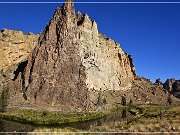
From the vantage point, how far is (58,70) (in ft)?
474

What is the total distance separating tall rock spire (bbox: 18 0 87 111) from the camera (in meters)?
136

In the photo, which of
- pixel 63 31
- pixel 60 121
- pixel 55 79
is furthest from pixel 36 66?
pixel 60 121

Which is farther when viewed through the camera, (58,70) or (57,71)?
(58,70)

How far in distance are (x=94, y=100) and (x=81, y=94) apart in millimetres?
36998

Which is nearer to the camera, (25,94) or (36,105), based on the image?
(36,105)

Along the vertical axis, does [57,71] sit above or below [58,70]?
below

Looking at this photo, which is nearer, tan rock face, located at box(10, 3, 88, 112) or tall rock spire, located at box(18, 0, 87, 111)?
tan rock face, located at box(10, 3, 88, 112)

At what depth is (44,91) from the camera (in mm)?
136875

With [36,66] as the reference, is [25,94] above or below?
below

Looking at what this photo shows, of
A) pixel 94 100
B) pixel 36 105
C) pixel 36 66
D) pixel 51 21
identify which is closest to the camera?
pixel 36 105

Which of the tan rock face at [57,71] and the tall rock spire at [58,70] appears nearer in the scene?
the tan rock face at [57,71]

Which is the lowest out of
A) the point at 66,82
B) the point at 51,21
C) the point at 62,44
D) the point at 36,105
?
the point at 36,105

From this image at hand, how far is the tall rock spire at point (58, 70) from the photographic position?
136 m

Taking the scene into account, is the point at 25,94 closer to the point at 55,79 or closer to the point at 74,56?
the point at 55,79
